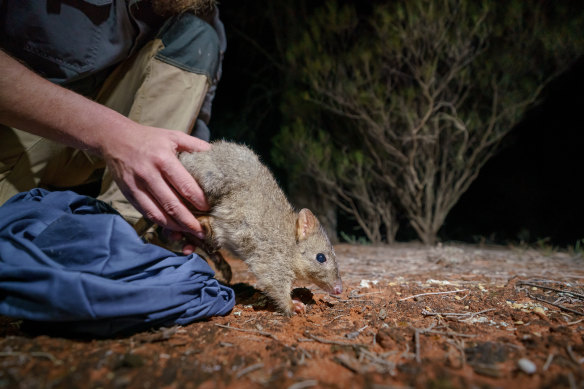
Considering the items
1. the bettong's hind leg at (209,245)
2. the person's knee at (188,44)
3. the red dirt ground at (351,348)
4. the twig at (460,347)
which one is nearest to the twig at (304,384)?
the red dirt ground at (351,348)

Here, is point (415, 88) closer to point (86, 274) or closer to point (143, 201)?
point (143, 201)

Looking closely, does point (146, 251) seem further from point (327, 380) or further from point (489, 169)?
point (489, 169)

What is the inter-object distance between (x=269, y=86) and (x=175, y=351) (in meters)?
9.39

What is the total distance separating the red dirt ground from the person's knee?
8.23 ft

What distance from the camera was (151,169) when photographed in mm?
1993

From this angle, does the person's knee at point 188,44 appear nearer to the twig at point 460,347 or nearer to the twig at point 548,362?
the twig at point 460,347

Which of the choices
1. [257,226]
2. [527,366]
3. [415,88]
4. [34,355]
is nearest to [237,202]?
[257,226]

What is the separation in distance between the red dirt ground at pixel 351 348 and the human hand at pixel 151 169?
79cm

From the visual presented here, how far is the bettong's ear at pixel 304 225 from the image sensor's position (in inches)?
113

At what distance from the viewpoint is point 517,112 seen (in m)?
5.98

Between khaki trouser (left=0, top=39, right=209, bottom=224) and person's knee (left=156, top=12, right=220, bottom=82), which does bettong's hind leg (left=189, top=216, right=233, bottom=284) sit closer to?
khaki trouser (left=0, top=39, right=209, bottom=224)

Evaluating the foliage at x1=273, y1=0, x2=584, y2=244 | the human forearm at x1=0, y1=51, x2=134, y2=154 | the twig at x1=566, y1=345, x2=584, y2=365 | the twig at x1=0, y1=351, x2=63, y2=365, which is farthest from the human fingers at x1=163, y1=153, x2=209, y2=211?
the foliage at x1=273, y1=0, x2=584, y2=244

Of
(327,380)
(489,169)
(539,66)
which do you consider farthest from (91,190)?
(489,169)

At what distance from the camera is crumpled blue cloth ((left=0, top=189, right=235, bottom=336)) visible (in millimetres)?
1509
